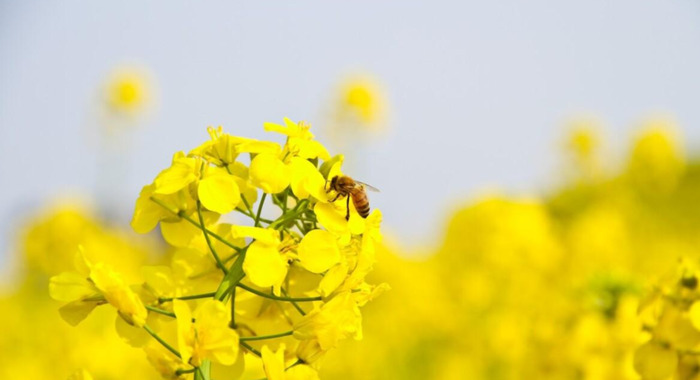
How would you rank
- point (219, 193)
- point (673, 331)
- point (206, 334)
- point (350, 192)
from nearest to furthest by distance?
point (206, 334)
point (219, 193)
point (350, 192)
point (673, 331)

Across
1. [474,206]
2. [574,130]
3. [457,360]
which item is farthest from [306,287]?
[574,130]

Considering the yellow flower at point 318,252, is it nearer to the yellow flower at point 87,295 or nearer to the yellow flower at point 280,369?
the yellow flower at point 280,369

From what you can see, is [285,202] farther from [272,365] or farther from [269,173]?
[272,365]

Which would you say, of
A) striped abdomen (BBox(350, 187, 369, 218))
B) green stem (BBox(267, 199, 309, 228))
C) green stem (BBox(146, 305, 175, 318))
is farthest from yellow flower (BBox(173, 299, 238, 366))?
striped abdomen (BBox(350, 187, 369, 218))

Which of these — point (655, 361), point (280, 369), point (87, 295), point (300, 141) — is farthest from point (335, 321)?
point (655, 361)

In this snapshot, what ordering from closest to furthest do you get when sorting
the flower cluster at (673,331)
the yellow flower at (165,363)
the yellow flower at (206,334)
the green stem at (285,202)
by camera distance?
the yellow flower at (206,334) → the yellow flower at (165,363) → the green stem at (285,202) → the flower cluster at (673,331)

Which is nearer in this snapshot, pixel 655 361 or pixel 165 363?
pixel 165 363

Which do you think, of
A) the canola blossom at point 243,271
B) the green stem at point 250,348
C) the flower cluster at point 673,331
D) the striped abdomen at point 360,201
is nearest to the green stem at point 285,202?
the canola blossom at point 243,271

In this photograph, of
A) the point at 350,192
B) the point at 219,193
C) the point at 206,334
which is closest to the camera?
the point at 206,334
